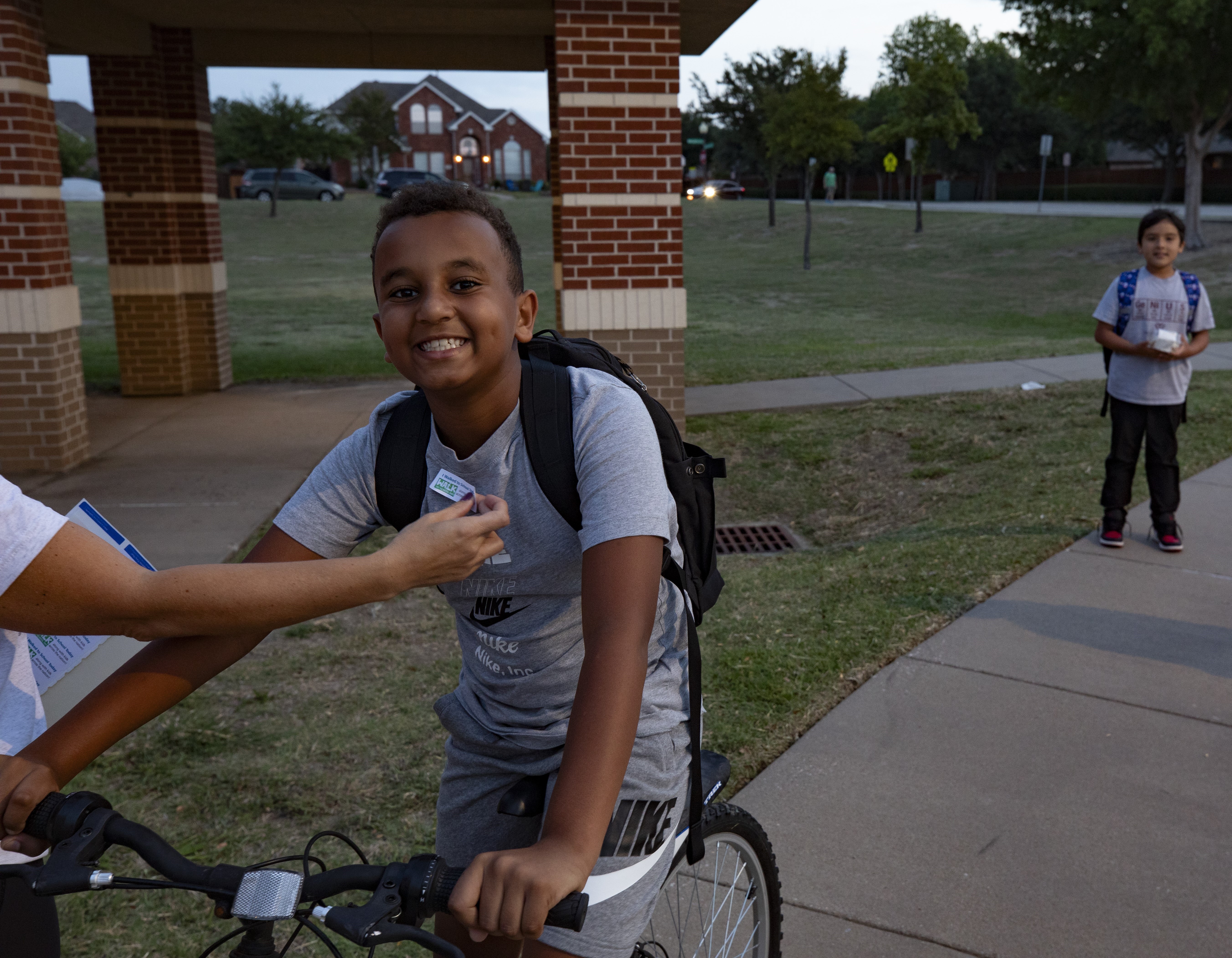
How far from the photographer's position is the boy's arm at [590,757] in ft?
4.43

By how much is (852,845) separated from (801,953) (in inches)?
22.7

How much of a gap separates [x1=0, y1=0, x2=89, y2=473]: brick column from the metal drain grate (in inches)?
208

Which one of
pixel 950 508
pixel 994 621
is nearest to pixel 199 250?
pixel 950 508

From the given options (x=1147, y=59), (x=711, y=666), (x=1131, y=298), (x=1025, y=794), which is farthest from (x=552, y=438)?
(x=1147, y=59)

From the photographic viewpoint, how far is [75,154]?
73.5 m

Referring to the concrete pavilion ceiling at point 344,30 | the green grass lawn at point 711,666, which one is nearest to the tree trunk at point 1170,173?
the concrete pavilion ceiling at point 344,30

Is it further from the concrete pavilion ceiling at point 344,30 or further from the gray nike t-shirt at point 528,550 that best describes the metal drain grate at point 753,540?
the gray nike t-shirt at point 528,550

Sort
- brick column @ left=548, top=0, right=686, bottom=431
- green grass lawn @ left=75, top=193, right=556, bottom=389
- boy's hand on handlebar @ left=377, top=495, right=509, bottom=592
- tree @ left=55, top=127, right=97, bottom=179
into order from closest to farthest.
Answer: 1. boy's hand on handlebar @ left=377, top=495, right=509, bottom=592
2. brick column @ left=548, top=0, right=686, bottom=431
3. green grass lawn @ left=75, top=193, right=556, bottom=389
4. tree @ left=55, top=127, right=97, bottom=179

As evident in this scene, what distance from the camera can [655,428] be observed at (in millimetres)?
1925

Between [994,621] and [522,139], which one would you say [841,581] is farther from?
[522,139]

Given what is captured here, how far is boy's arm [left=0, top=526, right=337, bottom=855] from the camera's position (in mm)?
1544

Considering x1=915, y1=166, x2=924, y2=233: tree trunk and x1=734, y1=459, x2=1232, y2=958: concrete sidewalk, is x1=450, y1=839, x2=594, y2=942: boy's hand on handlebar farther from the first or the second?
x1=915, y1=166, x2=924, y2=233: tree trunk

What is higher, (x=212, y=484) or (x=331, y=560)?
(x=331, y=560)

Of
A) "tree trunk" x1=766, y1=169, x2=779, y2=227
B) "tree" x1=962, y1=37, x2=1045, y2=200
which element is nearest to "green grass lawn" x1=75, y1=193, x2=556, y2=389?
"tree trunk" x1=766, y1=169, x2=779, y2=227
